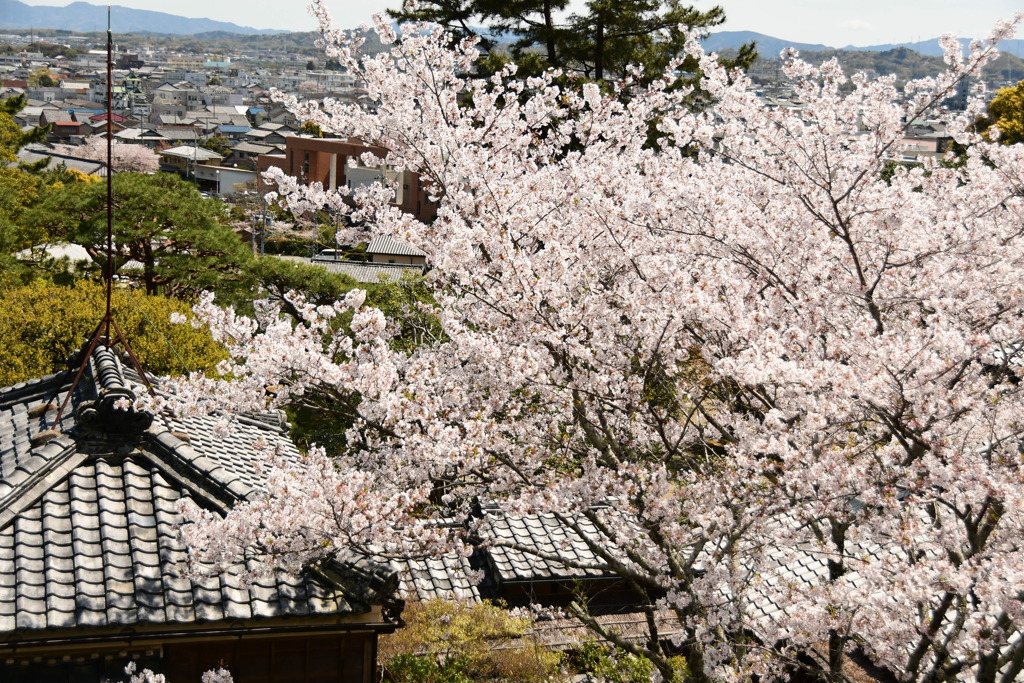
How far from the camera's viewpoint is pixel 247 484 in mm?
6602

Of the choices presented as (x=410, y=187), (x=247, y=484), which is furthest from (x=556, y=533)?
(x=410, y=187)

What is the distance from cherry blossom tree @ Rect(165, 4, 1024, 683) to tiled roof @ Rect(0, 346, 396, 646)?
1.11 feet

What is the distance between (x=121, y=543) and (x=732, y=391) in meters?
4.59

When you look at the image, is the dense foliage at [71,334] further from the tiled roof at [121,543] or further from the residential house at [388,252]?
the residential house at [388,252]

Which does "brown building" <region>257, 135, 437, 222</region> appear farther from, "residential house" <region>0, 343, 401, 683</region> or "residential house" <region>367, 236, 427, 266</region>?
"residential house" <region>0, 343, 401, 683</region>

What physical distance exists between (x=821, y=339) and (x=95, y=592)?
5.06 meters

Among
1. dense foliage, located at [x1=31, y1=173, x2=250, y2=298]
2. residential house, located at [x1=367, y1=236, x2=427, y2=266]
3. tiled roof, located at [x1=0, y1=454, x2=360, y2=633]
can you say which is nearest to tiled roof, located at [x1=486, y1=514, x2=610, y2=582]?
tiled roof, located at [x1=0, y1=454, x2=360, y2=633]

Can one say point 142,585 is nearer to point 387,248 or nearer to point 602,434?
point 602,434

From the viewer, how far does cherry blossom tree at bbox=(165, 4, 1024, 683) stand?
514 cm

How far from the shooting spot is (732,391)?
23.1ft

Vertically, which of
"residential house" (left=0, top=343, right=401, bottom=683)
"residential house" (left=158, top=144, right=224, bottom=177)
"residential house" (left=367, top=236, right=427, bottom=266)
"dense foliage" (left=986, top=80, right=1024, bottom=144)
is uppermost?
"dense foliage" (left=986, top=80, right=1024, bottom=144)

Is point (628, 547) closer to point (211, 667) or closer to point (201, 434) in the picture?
point (211, 667)

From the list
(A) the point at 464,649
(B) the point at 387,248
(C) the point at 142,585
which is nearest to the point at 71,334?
(A) the point at 464,649

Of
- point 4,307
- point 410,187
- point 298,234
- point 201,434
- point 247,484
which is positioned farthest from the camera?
point 410,187
